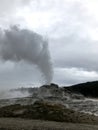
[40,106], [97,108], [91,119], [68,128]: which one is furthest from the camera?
[97,108]

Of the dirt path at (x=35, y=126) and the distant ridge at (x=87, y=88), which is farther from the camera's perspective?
the distant ridge at (x=87, y=88)

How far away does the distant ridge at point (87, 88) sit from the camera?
10332cm

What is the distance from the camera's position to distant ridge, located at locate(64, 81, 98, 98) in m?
103

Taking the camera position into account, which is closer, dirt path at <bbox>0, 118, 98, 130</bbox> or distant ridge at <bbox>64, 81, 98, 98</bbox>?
dirt path at <bbox>0, 118, 98, 130</bbox>

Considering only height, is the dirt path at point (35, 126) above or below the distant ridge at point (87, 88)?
below

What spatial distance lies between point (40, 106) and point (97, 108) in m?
12.3

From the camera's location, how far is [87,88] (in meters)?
114

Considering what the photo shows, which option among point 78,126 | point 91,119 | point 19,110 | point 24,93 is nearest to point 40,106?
point 19,110

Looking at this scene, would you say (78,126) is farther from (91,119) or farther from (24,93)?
(24,93)

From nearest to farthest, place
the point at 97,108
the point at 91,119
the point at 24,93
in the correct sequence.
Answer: the point at 91,119
the point at 97,108
the point at 24,93

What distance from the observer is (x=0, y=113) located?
42.1m

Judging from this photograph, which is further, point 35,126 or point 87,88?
point 87,88

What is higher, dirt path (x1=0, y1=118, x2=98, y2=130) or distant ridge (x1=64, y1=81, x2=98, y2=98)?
distant ridge (x1=64, y1=81, x2=98, y2=98)

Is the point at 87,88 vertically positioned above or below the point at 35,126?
above
